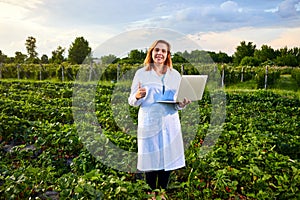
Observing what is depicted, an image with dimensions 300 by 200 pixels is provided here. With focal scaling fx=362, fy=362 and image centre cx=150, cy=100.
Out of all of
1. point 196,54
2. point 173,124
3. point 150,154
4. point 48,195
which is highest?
point 196,54

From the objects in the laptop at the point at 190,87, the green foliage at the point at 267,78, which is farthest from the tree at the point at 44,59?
the laptop at the point at 190,87

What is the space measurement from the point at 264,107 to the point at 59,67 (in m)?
15.2

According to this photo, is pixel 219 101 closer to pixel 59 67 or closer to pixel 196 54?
pixel 196 54

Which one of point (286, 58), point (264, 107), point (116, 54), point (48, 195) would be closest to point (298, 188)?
point (116, 54)

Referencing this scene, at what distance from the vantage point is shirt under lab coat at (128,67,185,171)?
10.3 feet

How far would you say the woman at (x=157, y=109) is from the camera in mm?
3096

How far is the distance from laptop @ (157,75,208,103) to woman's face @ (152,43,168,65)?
1.01 ft

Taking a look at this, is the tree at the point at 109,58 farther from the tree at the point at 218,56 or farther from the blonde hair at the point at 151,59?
the tree at the point at 218,56

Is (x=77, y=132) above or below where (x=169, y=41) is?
below

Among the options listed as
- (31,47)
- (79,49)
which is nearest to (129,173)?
(79,49)

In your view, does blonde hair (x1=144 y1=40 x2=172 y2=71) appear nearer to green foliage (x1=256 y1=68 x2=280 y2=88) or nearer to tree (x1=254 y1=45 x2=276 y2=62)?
green foliage (x1=256 y1=68 x2=280 y2=88)

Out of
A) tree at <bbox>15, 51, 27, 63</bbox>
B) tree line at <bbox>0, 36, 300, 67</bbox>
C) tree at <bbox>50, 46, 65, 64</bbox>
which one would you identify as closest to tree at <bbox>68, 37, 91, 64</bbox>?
tree line at <bbox>0, 36, 300, 67</bbox>

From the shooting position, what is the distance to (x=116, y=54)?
3.43 meters

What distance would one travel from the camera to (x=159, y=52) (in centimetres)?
305
